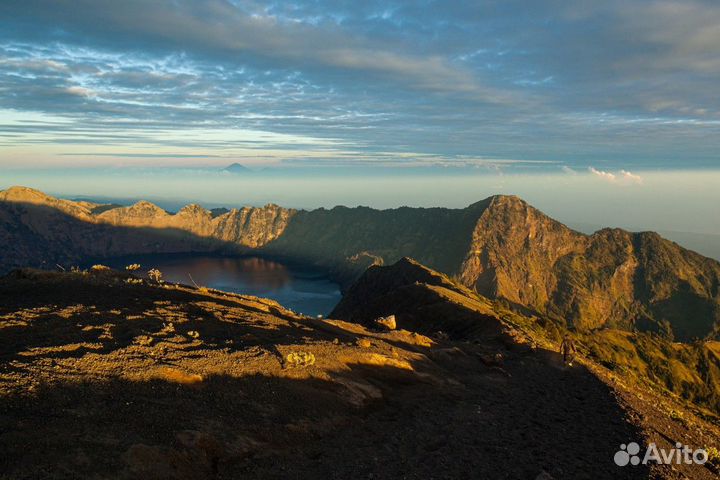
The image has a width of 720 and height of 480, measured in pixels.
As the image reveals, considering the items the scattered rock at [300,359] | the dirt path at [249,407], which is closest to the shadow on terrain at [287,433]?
the dirt path at [249,407]

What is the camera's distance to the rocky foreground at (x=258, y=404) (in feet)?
40.9

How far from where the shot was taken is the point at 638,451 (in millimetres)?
17438

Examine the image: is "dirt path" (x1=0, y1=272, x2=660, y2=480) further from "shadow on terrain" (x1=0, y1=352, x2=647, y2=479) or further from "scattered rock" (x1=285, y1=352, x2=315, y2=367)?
"scattered rock" (x1=285, y1=352, x2=315, y2=367)

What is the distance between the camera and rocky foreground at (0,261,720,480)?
491 inches

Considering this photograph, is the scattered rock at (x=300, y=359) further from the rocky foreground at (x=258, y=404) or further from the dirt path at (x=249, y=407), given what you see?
the dirt path at (x=249, y=407)

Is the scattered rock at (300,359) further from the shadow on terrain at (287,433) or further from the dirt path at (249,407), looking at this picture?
the shadow on terrain at (287,433)

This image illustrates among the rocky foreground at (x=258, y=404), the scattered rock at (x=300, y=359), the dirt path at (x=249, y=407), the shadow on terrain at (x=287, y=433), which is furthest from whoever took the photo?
the scattered rock at (x=300, y=359)

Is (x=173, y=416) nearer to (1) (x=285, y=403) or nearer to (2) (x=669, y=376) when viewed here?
(1) (x=285, y=403)

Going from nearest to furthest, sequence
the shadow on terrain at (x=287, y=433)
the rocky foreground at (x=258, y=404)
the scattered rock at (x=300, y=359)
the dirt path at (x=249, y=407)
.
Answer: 1. the shadow on terrain at (x=287, y=433)
2. the dirt path at (x=249, y=407)
3. the rocky foreground at (x=258, y=404)
4. the scattered rock at (x=300, y=359)

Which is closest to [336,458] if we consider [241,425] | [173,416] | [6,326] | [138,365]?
[241,425]

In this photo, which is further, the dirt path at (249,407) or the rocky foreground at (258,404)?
the rocky foreground at (258,404)

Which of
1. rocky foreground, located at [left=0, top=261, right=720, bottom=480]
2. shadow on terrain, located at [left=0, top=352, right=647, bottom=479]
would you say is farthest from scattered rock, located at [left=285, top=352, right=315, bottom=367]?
shadow on terrain, located at [left=0, top=352, right=647, bottom=479]

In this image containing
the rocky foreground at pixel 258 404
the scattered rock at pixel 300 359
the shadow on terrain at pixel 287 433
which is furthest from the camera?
the scattered rock at pixel 300 359

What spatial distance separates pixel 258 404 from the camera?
16672 mm
